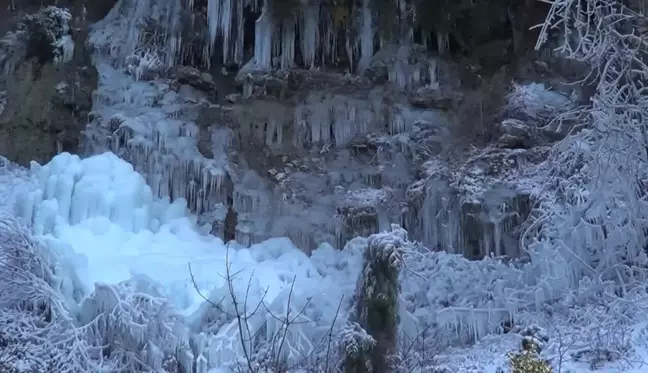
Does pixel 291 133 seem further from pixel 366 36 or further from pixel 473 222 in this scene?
pixel 473 222

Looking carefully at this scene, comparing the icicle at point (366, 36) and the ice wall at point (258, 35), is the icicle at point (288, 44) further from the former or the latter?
the icicle at point (366, 36)

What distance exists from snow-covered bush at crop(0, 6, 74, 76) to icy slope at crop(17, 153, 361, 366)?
310 cm

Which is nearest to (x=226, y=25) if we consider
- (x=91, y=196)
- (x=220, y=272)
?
(x=91, y=196)

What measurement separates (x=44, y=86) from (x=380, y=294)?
8.08 metres

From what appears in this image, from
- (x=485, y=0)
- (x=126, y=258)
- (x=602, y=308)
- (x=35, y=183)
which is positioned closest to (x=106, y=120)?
(x=35, y=183)

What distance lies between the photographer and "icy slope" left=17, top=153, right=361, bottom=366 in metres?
9.59

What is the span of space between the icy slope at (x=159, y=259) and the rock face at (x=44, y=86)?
1490mm

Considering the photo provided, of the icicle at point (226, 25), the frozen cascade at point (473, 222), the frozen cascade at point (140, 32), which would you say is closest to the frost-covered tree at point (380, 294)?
the frozen cascade at point (473, 222)

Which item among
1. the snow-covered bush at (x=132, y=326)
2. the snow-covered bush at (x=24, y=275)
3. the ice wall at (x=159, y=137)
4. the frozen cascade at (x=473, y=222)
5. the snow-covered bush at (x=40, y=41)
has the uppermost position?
the snow-covered bush at (x=40, y=41)

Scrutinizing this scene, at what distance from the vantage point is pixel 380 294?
29.6 feet

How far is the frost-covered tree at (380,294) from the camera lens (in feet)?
29.2

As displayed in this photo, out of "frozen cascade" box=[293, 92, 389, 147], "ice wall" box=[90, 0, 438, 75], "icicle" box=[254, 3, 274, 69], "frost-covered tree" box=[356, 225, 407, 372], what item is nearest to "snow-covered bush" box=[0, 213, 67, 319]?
"frost-covered tree" box=[356, 225, 407, 372]

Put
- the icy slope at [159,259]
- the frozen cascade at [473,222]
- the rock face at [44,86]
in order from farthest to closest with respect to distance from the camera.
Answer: the rock face at [44,86] < the frozen cascade at [473,222] < the icy slope at [159,259]

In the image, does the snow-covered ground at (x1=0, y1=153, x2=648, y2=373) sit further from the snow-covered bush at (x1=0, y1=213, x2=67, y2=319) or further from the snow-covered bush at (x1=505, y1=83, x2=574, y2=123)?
the snow-covered bush at (x1=505, y1=83, x2=574, y2=123)
